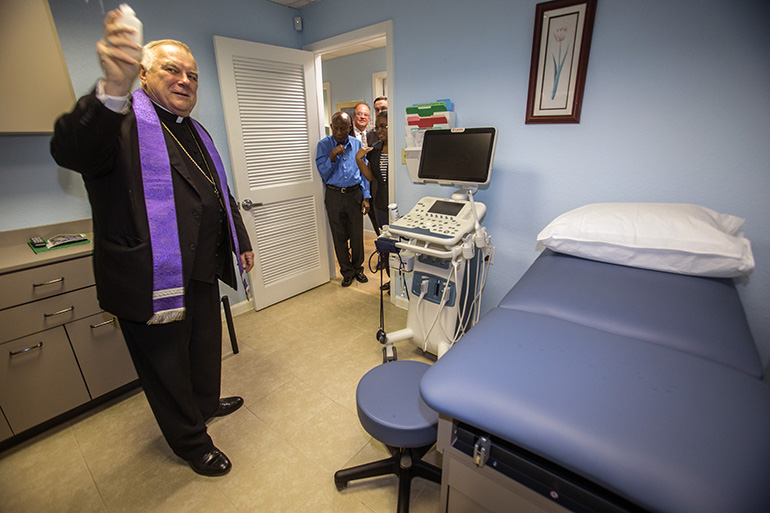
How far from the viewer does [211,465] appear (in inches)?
60.6

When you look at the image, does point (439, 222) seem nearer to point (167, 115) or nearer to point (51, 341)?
point (167, 115)

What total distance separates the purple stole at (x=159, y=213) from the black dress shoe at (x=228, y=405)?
85 centimetres

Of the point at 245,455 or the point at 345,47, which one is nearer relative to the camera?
the point at 245,455

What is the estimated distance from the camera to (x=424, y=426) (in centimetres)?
121

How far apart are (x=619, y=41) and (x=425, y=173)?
111cm

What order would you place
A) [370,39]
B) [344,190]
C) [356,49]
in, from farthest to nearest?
[356,49] → [344,190] → [370,39]

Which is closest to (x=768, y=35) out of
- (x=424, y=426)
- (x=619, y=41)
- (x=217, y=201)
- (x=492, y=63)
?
(x=619, y=41)

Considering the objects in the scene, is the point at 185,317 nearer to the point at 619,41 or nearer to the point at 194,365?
the point at 194,365

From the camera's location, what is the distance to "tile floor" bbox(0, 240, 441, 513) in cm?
143

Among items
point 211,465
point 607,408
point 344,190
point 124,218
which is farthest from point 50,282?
point 607,408

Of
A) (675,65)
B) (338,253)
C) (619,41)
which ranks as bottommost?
(338,253)

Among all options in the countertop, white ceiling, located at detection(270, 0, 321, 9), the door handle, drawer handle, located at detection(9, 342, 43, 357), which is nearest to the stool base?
drawer handle, located at detection(9, 342, 43, 357)

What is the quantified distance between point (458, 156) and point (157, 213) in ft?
4.80

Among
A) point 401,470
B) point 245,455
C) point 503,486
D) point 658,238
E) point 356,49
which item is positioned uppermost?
point 356,49
